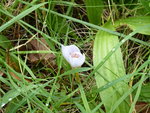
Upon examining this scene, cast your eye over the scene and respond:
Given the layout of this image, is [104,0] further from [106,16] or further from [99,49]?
[99,49]

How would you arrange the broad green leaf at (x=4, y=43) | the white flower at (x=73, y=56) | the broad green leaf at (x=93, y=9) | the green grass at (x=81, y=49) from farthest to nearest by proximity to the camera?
the broad green leaf at (x=93, y=9) < the broad green leaf at (x=4, y=43) < the green grass at (x=81, y=49) < the white flower at (x=73, y=56)

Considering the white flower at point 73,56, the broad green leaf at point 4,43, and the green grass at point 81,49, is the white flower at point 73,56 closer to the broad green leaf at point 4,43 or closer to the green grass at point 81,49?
the green grass at point 81,49

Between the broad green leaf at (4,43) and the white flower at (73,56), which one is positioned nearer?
the white flower at (73,56)

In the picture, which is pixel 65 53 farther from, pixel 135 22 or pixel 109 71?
pixel 135 22

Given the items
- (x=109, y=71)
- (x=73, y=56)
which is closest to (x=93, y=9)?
(x=109, y=71)

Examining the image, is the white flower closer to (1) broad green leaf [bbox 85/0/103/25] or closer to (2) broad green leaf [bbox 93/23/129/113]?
(2) broad green leaf [bbox 93/23/129/113]

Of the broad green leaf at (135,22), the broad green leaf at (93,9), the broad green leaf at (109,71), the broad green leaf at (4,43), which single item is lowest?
the broad green leaf at (109,71)

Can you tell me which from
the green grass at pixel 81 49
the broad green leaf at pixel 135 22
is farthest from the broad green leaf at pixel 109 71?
the broad green leaf at pixel 135 22
